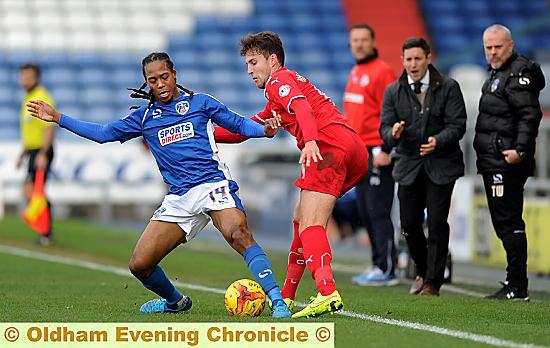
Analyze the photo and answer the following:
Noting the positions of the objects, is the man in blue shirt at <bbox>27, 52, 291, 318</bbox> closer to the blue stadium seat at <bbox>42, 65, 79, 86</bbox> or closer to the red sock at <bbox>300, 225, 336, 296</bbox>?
the red sock at <bbox>300, 225, 336, 296</bbox>

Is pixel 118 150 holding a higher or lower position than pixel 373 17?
lower

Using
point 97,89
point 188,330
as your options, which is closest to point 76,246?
point 188,330

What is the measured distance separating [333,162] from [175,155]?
0.99 meters

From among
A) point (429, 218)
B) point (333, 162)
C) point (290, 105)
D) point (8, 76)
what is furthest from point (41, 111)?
point (8, 76)

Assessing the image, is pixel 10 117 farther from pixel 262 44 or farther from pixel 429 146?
pixel 262 44

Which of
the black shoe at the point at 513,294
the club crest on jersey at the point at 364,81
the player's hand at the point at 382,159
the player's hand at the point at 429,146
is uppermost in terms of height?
the club crest on jersey at the point at 364,81

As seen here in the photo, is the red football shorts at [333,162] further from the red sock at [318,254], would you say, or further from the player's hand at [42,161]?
the player's hand at [42,161]

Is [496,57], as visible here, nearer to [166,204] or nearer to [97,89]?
[166,204]

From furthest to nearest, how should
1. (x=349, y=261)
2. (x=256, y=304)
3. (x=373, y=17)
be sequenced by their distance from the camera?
(x=373, y=17) → (x=349, y=261) → (x=256, y=304)

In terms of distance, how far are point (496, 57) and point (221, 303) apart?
2816 millimetres

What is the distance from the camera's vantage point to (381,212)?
11.3 meters

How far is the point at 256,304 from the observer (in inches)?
299

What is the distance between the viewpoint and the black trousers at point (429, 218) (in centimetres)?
979

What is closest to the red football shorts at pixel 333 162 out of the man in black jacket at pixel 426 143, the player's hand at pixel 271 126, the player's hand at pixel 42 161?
the player's hand at pixel 271 126
